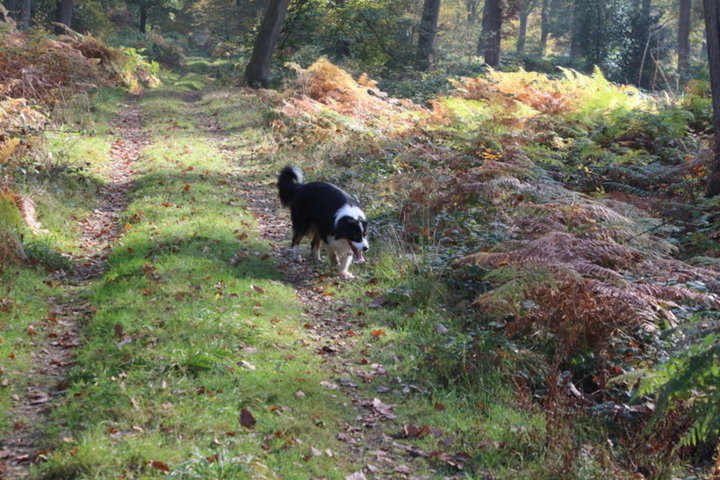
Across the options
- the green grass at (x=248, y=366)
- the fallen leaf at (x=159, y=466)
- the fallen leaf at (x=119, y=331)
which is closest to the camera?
the fallen leaf at (x=159, y=466)

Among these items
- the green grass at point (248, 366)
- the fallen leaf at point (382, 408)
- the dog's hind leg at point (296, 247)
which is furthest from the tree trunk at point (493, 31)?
the fallen leaf at point (382, 408)

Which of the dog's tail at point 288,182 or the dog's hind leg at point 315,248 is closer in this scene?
the dog's hind leg at point 315,248

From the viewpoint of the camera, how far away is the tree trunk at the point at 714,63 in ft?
27.9

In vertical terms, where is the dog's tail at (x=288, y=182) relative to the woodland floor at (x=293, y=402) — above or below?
above

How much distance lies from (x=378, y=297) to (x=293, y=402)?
2.72m

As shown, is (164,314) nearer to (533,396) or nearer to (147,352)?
(147,352)

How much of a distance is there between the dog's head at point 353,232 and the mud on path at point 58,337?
2.82 m

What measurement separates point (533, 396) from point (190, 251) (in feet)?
14.9

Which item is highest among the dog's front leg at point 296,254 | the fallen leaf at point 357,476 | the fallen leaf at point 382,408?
the dog's front leg at point 296,254

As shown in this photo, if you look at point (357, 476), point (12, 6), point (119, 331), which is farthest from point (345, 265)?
point (12, 6)

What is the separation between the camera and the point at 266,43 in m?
21.7

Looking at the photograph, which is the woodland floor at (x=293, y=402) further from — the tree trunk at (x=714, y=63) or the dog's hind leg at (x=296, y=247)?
the tree trunk at (x=714, y=63)

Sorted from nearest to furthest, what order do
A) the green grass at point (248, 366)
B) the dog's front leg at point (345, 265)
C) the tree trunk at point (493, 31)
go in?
the green grass at point (248, 366)
the dog's front leg at point (345, 265)
the tree trunk at point (493, 31)

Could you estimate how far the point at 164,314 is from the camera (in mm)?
6012
